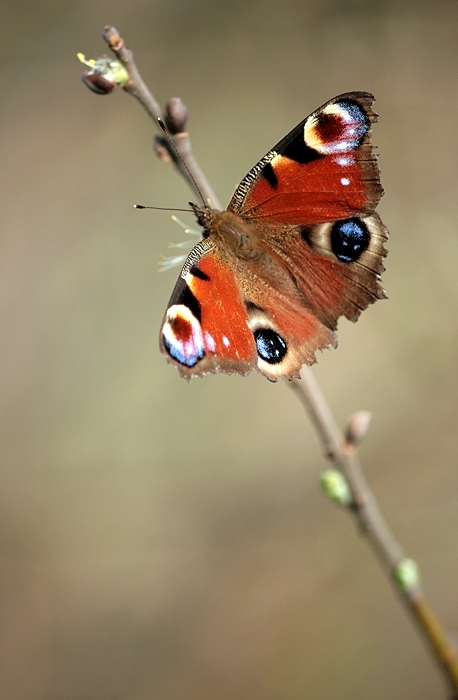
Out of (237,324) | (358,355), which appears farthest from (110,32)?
(358,355)

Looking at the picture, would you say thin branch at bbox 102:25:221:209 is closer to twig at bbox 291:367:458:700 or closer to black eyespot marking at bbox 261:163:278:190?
black eyespot marking at bbox 261:163:278:190

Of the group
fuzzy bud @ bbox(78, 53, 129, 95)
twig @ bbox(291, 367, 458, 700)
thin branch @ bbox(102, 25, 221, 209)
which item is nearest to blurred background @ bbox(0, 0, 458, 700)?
twig @ bbox(291, 367, 458, 700)

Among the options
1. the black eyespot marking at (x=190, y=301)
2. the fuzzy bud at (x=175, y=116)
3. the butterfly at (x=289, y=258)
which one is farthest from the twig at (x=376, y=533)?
the fuzzy bud at (x=175, y=116)

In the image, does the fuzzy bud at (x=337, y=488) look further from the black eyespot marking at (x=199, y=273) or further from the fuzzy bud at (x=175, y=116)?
the fuzzy bud at (x=175, y=116)

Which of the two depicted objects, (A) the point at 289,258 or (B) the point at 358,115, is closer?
(B) the point at 358,115

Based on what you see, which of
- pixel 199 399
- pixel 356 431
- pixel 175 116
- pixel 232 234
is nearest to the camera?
pixel 175 116

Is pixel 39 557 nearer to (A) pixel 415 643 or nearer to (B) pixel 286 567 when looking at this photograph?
(B) pixel 286 567

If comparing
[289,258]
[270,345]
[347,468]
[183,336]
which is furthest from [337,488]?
[289,258]

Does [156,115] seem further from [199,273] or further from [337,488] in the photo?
[337,488]
